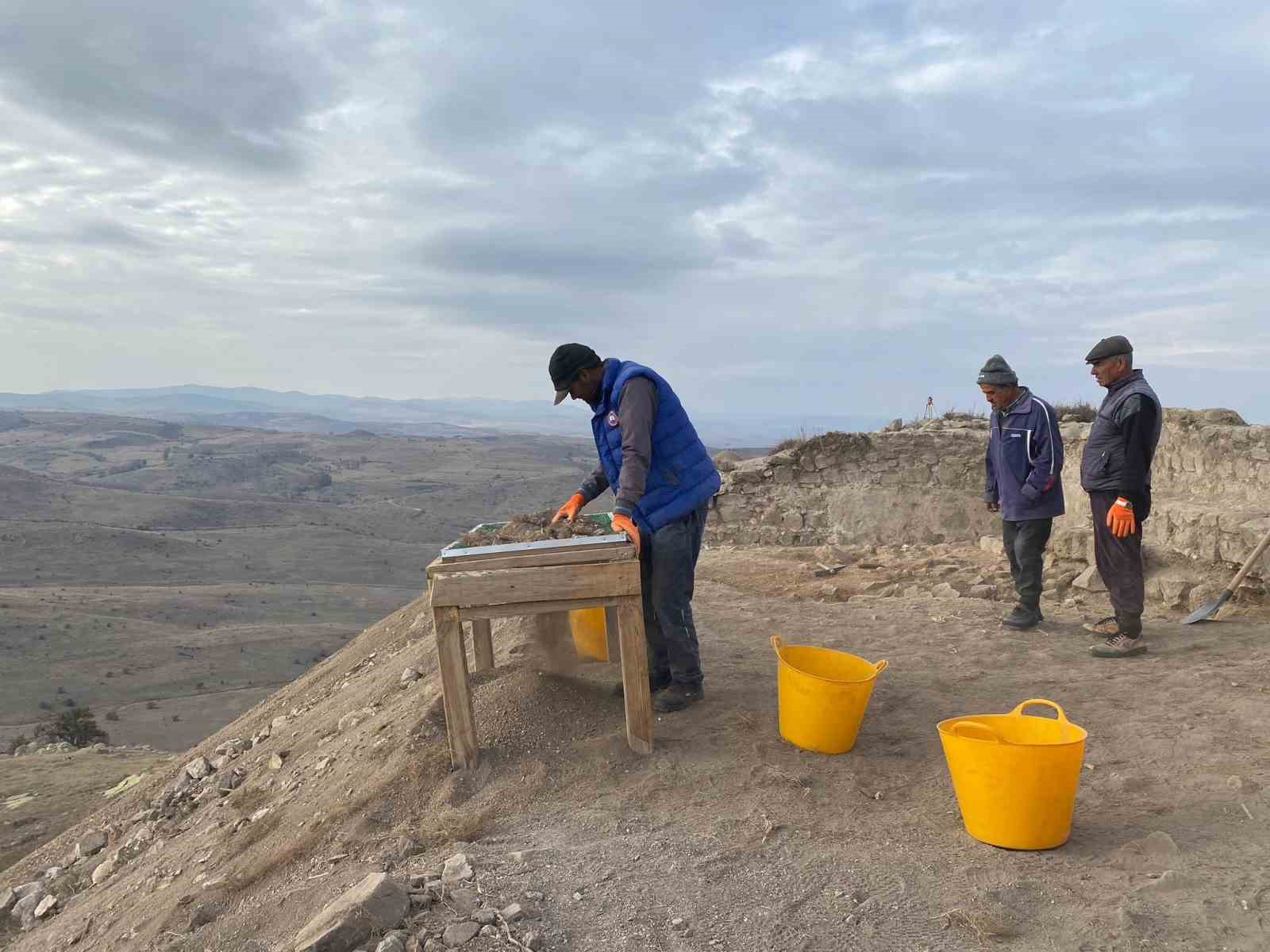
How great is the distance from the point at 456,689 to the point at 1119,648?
13.7ft

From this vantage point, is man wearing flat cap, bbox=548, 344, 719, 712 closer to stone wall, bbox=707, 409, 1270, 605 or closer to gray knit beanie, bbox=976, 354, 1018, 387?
gray knit beanie, bbox=976, 354, 1018, 387

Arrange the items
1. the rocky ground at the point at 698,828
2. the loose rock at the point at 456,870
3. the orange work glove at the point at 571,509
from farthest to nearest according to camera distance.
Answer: the orange work glove at the point at 571,509, the loose rock at the point at 456,870, the rocky ground at the point at 698,828

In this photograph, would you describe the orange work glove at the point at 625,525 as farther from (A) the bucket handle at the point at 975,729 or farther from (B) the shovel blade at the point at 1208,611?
(B) the shovel blade at the point at 1208,611

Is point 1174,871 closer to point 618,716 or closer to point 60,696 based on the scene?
point 618,716

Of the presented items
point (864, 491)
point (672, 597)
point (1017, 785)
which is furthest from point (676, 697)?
point (864, 491)

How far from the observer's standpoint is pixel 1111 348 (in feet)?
16.3

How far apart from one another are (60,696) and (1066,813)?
28592 millimetres

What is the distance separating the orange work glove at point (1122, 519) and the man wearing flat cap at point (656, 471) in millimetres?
2666

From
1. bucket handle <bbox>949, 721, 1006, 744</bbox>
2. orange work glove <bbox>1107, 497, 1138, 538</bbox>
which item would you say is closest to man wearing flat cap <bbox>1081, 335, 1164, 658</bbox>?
orange work glove <bbox>1107, 497, 1138, 538</bbox>

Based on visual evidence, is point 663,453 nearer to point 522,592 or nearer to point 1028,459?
point 522,592

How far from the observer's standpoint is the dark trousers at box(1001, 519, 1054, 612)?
5.50m

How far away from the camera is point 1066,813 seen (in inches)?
114

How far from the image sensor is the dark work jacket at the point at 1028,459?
17.5 feet

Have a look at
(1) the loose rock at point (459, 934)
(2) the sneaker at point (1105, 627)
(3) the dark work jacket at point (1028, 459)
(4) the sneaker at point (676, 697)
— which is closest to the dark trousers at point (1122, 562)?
(2) the sneaker at point (1105, 627)
